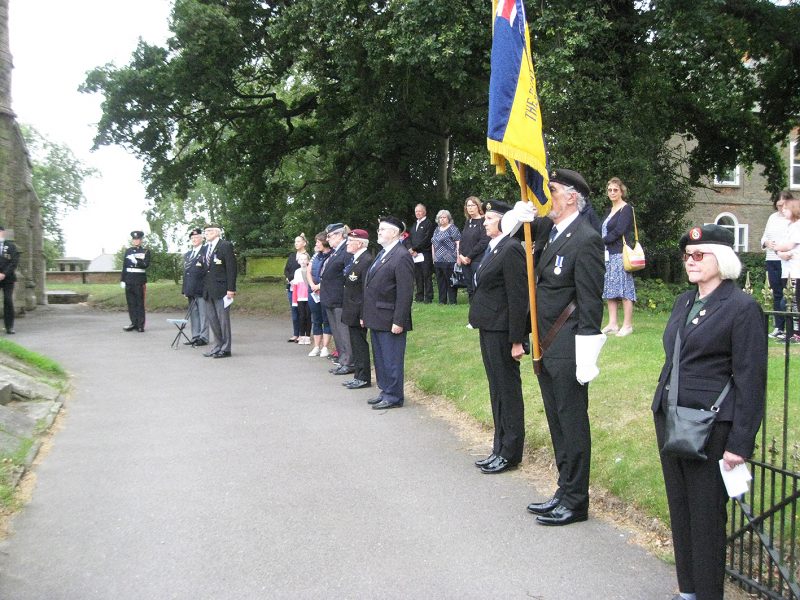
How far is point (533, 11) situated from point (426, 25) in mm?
2104

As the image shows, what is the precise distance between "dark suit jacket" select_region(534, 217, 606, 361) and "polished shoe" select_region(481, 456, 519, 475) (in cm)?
160

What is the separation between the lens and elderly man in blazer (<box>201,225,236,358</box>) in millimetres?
14641

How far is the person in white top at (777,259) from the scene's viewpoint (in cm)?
1124

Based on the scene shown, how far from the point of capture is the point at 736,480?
4.13m

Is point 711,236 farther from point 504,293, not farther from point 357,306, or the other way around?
point 357,306

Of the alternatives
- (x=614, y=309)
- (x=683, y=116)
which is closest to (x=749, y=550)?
(x=614, y=309)

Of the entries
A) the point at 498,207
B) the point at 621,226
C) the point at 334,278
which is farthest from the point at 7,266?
the point at 498,207

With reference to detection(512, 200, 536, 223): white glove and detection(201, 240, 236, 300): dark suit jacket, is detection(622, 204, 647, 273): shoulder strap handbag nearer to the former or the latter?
detection(512, 200, 536, 223): white glove

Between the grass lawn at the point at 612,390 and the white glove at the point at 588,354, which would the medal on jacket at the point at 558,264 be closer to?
the white glove at the point at 588,354

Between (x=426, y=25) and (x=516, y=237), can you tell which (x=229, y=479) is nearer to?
(x=516, y=237)

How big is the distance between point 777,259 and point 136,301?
42.9ft

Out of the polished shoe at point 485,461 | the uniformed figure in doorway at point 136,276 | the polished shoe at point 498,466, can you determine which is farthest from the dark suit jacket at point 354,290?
the uniformed figure in doorway at point 136,276

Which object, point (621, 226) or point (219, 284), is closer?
point (621, 226)

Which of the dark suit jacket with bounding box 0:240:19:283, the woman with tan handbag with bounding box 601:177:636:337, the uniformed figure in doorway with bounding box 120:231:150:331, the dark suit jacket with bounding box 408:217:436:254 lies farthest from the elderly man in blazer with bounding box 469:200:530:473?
the dark suit jacket with bounding box 0:240:19:283
